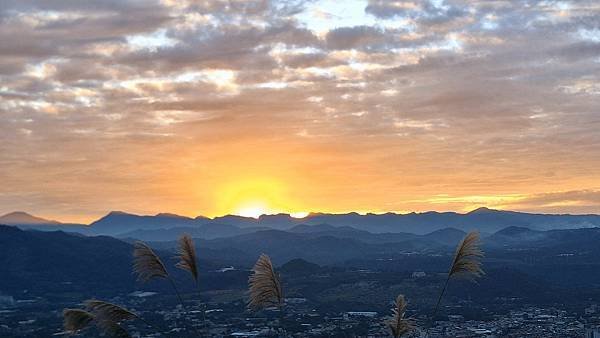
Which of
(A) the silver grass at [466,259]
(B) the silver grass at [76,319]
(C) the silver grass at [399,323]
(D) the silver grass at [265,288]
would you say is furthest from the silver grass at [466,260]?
(B) the silver grass at [76,319]

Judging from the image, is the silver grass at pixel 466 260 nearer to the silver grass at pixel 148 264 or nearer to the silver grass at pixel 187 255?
the silver grass at pixel 187 255

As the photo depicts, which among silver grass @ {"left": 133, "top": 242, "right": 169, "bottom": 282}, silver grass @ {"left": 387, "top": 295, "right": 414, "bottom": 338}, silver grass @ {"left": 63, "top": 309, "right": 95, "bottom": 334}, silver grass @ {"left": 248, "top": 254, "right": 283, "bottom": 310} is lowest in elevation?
silver grass @ {"left": 387, "top": 295, "right": 414, "bottom": 338}

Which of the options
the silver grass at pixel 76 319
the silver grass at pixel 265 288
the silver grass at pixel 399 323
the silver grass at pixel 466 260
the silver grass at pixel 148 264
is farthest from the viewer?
the silver grass at pixel 399 323

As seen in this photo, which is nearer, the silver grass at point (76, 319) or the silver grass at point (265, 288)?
the silver grass at point (76, 319)

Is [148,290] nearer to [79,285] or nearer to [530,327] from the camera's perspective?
[79,285]

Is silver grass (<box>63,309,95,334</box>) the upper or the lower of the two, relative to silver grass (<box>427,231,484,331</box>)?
lower

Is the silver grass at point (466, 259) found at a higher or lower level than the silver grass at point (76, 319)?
higher

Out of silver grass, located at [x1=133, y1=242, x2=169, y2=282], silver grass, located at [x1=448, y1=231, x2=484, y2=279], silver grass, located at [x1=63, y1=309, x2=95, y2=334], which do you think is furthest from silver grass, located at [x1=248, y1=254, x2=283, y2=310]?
silver grass, located at [x1=448, y1=231, x2=484, y2=279]

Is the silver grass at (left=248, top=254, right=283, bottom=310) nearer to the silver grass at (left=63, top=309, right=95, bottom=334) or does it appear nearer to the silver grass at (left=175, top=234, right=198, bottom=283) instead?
the silver grass at (left=175, top=234, right=198, bottom=283)
